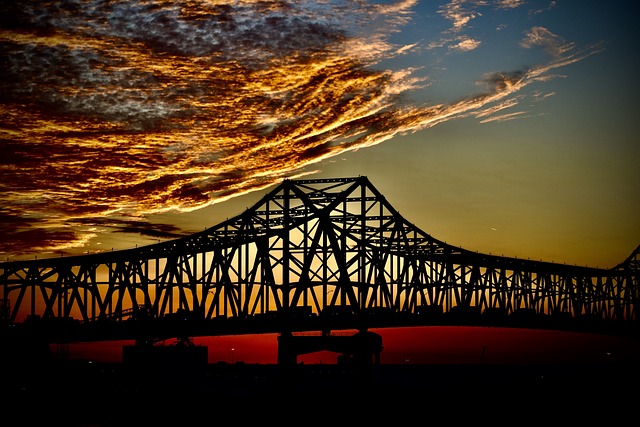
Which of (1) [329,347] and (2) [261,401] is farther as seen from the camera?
(2) [261,401]

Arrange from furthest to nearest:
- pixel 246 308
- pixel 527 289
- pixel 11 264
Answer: pixel 527 289 < pixel 246 308 < pixel 11 264

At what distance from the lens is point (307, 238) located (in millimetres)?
106438

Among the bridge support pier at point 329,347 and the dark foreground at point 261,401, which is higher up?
the bridge support pier at point 329,347

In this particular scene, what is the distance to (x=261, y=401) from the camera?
10919 cm

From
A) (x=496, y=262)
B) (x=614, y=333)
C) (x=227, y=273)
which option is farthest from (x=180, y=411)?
(x=614, y=333)

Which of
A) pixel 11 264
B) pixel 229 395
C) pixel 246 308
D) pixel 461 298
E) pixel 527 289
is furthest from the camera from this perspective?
pixel 527 289

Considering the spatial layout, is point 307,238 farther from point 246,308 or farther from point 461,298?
point 461,298

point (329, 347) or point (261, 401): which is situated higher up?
point (329, 347)

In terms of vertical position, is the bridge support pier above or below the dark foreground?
above

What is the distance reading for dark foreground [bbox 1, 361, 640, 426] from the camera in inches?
3880

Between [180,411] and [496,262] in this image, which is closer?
[180,411]

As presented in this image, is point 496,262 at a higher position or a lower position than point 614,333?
higher

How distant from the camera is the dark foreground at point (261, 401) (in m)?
98.6

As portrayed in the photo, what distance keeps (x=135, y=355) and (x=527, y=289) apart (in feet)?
221
